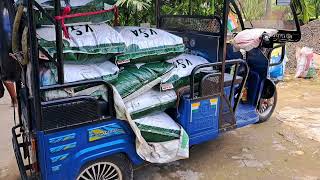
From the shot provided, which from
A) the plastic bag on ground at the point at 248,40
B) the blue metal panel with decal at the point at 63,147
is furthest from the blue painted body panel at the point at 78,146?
the plastic bag on ground at the point at 248,40

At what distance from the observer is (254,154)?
4.11 metres

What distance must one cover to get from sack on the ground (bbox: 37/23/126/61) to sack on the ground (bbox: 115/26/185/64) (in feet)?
0.48

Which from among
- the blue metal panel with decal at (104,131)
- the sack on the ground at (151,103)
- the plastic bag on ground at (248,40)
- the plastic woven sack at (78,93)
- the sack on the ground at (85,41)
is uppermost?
the sack on the ground at (85,41)

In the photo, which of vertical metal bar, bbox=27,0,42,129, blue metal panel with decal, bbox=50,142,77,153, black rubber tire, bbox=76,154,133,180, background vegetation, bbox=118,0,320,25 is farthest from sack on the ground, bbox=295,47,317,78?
vertical metal bar, bbox=27,0,42,129

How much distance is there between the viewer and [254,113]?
4.34 m

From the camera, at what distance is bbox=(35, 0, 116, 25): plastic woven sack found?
280 cm

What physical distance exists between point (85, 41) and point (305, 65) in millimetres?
5741

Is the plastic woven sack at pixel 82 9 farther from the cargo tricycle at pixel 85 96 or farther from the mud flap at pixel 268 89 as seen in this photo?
the mud flap at pixel 268 89

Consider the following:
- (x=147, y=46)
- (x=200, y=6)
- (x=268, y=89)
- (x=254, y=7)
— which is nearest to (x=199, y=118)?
(x=147, y=46)

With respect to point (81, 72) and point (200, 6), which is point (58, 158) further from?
point (200, 6)

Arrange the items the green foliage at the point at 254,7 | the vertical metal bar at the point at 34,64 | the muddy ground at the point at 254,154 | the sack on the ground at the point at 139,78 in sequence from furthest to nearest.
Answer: the green foliage at the point at 254,7
the muddy ground at the point at 254,154
the sack on the ground at the point at 139,78
the vertical metal bar at the point at 34,64

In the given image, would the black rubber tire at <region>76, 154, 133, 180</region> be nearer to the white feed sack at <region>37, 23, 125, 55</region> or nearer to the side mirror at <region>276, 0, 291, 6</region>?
the white feed sack at <region>37, 23, 125, 55</region>

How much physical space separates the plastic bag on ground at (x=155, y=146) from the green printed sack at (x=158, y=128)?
0.04 metres

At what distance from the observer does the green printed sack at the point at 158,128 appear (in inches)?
122
